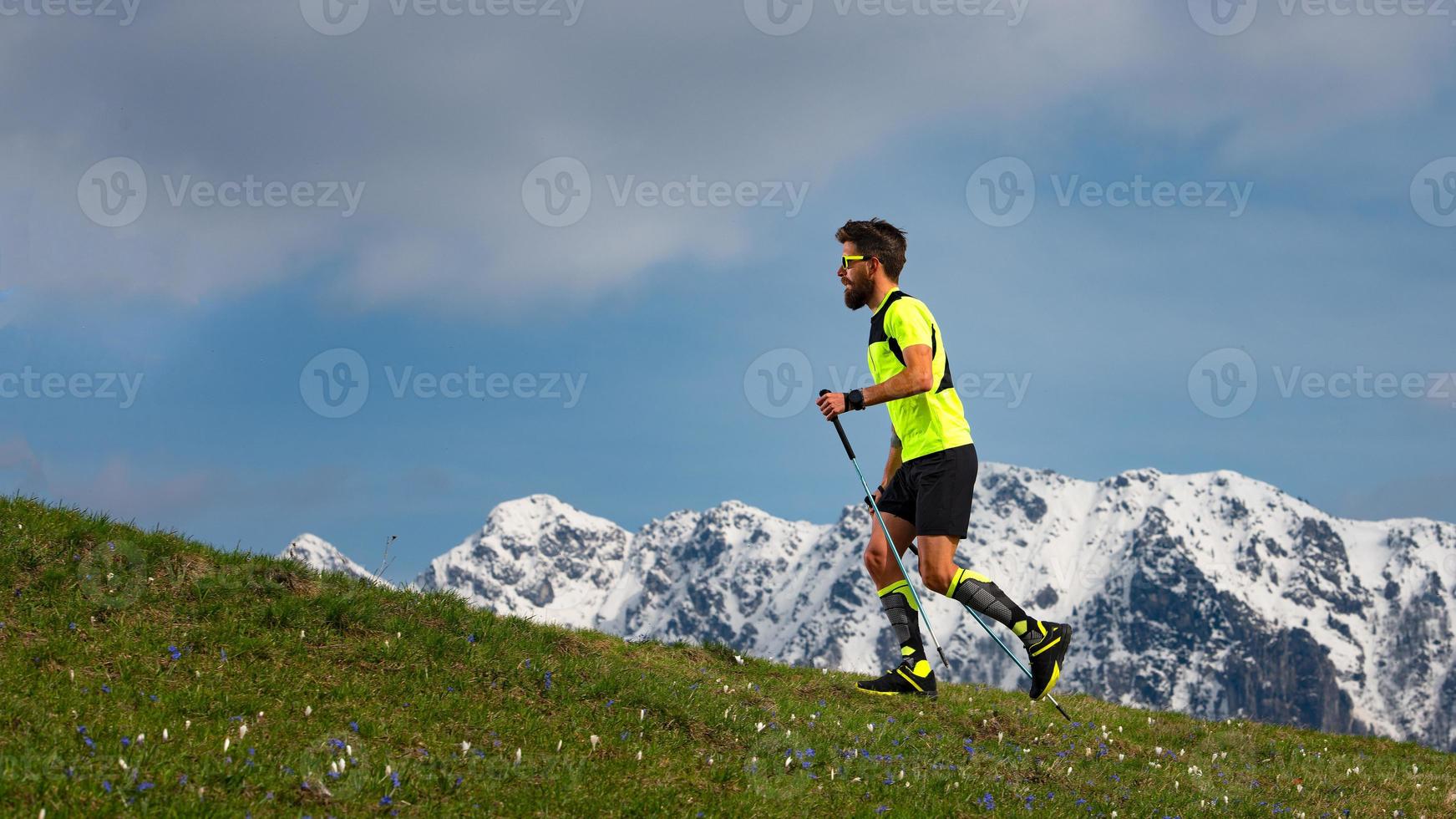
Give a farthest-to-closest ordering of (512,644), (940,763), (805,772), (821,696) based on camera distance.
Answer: (821,696), (512,644), (940,763), (805,772)

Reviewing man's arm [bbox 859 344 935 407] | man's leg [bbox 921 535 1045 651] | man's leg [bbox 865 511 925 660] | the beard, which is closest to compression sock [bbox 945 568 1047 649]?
man's leg [bbox 921 535 1045 651]

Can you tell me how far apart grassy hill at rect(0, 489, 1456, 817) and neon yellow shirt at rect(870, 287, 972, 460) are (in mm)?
3088

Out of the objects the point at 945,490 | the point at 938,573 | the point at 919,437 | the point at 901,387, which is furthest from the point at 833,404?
the point at 938,573

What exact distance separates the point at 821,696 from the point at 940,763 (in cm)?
240

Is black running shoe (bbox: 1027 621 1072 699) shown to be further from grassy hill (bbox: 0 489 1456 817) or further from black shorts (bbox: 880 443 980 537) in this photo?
black shorts (bbox: 880 443 980 537)

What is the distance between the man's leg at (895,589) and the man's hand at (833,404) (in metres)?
1.75

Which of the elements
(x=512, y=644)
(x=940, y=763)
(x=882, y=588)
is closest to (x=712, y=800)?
(x=940, y=763)

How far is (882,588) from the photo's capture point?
503 inches

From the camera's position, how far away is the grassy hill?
7.62m

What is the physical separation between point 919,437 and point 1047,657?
2677 millimetres

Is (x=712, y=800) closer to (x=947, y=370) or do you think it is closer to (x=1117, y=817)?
(x=1117, y=817)

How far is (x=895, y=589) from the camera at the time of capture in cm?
1272

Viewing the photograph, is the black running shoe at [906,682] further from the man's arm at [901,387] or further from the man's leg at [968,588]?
the man's arm at [901,387]

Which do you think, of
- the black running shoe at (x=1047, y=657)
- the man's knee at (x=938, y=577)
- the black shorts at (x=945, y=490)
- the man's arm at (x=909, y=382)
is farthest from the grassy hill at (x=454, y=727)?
the man's arm at (x=909, y=382)
